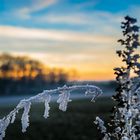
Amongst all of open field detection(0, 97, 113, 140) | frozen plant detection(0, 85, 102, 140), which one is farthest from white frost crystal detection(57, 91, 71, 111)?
open field detection(0, 97, 113, 140)

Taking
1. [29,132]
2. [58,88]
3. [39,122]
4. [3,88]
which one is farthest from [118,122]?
[3,88]

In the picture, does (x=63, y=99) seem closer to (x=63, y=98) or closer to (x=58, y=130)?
(x=63, y=98)

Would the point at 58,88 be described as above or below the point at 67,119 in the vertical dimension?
above

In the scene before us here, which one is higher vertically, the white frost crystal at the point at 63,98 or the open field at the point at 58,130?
the white frost crystal at the point at 63,98

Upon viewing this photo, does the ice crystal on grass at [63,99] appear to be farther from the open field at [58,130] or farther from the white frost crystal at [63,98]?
the open field at [58,130]

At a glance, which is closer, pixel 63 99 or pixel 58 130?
pixel 63 99

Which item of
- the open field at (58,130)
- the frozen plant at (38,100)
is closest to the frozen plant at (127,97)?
the frozen plant at (38,100)

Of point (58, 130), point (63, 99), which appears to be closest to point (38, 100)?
point (63, 99)

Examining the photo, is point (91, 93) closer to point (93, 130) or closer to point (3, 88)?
point (93, 130)
